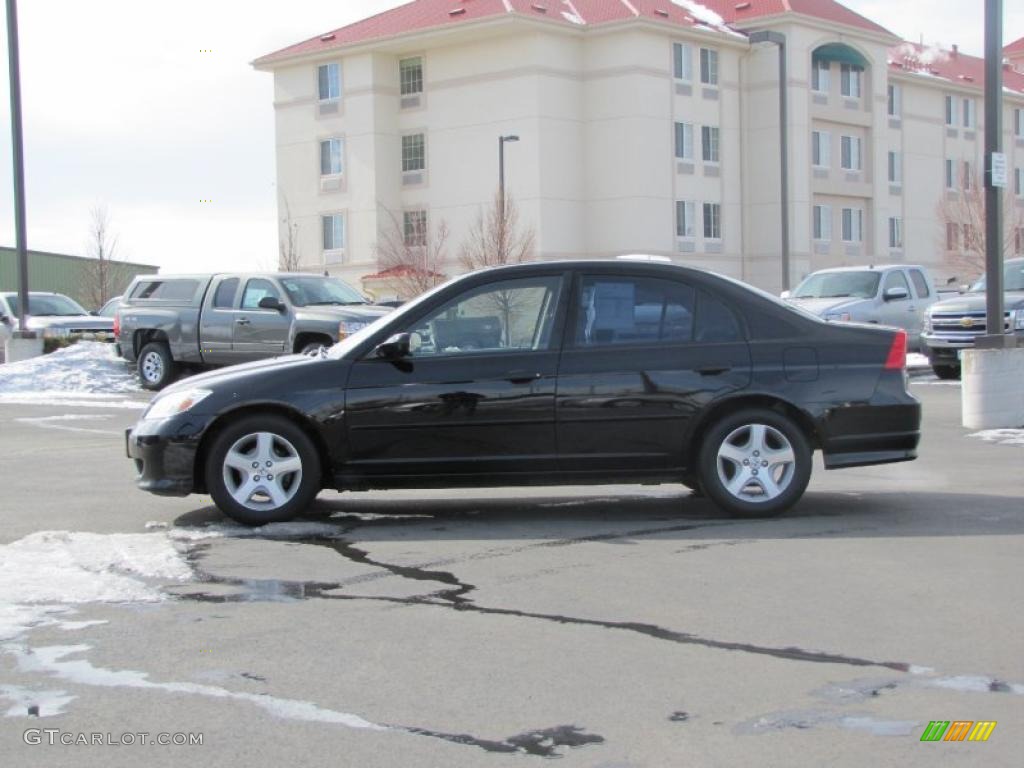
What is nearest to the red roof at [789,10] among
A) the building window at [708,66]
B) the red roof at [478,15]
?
the red roof at [478,15]

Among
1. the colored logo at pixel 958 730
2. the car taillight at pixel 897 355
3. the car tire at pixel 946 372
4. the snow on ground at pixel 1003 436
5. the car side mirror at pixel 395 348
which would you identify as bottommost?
the colored logo at pixel 958 730

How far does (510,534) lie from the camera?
8.83m

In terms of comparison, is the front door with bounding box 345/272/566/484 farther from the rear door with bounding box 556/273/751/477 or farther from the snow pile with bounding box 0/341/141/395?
the snow pile with bounding box 0/341/141/395

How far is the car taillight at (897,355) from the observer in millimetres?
9352

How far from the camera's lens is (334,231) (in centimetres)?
6256

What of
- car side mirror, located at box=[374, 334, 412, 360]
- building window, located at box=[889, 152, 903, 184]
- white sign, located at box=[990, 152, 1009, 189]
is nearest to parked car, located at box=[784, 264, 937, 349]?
white sign, located at box=[990, 152, 1009, 189]

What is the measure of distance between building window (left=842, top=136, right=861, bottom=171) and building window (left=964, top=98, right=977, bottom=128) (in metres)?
12.0

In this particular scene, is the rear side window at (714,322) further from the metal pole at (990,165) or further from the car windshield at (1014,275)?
the car windshield at (1014,275)

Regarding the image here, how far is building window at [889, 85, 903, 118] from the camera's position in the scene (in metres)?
69.8

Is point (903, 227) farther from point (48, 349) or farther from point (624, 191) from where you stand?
point (48, 349)

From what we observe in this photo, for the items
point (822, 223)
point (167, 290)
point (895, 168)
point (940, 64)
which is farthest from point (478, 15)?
point (167, 290)

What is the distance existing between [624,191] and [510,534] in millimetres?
49971

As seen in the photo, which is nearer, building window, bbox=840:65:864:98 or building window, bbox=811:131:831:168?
building window, bbox=811:131:831:168

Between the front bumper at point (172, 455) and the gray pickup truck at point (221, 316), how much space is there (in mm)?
12224
